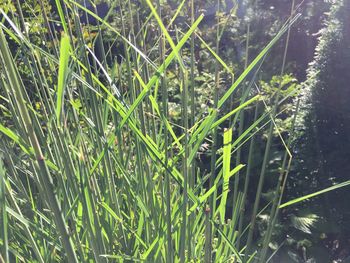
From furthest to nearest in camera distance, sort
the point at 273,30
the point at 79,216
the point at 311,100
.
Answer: the point at 273,30, the point at 311,100, the point at 79,216

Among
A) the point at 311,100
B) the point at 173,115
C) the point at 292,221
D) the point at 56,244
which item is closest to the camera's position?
the point at 56,244

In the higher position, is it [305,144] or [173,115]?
[173,115]

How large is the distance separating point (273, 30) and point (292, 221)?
2329 mm

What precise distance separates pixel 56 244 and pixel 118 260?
0.21 metres

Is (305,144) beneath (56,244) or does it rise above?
beneath

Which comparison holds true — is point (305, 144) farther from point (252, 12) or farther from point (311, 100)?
point (252, 12)

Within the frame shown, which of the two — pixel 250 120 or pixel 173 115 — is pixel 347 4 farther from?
pixel 173 115

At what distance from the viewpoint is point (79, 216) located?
1226mm

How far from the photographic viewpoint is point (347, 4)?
3.01m

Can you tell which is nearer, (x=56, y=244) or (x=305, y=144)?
(x=56, y=244)

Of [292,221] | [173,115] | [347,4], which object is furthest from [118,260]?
[347,4]

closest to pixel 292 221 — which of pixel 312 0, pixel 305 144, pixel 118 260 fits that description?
pixel 305 144

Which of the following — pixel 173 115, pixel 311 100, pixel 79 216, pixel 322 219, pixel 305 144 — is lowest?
pixel 322 219

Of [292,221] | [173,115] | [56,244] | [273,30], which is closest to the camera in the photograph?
[56,244]
